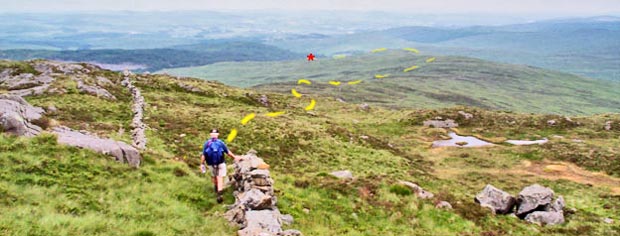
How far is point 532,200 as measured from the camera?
98.8ft

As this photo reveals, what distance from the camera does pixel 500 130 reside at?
251 feet


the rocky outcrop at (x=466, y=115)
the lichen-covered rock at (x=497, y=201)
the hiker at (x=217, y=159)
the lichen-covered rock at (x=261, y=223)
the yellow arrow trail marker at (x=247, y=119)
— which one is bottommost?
the rocky outcrop at (x=466, y=115)

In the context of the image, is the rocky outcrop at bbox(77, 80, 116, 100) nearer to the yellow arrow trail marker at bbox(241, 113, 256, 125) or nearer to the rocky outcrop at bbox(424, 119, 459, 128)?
the yellow arrow trail marker at bbox(241, 113, 256, 125)

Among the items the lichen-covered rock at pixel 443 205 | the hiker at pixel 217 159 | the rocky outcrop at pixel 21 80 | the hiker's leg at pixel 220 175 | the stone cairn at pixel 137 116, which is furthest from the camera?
the rocky outcrop at pixel 21 80

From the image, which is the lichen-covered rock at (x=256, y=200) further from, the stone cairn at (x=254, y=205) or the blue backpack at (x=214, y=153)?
the blue backpack at (x=214, y=153)

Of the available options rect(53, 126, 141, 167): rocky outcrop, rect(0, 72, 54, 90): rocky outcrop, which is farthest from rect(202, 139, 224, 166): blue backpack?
rect(0, 72, 54, 90): rocky outcrop

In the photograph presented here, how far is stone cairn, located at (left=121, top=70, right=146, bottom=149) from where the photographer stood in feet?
128

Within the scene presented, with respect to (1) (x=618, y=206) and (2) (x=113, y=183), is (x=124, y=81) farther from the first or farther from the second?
(1) (x=618, y=206)

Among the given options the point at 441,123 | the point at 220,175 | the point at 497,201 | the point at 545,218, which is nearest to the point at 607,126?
the point at 441,123

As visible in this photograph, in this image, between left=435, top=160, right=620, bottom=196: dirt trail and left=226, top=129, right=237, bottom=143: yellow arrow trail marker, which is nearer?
left=435, top=160, right=620, bottom=196: dirt trail

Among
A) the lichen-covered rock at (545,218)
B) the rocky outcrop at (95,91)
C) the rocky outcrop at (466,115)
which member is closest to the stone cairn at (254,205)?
the lichen-covered rock at (545,218)

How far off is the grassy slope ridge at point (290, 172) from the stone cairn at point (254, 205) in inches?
34.5

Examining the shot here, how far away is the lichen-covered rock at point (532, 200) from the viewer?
1171 inches

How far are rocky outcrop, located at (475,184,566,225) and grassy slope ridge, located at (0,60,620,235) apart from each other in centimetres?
99
